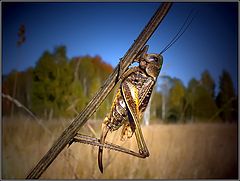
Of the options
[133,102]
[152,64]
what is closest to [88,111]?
[133,102]

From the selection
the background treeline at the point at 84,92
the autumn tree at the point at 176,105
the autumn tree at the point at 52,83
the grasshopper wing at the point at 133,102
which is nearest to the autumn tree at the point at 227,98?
the background treeline at the point at 84,92

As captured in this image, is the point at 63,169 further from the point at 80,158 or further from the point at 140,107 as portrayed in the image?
the point at 140,107

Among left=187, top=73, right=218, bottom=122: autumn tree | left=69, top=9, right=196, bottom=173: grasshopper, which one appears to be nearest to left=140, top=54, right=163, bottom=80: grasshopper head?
left=69, top=9, right=196, bottom=173: grasshopper

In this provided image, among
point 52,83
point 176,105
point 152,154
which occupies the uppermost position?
point 52,83

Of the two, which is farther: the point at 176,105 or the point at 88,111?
the point at 176,105

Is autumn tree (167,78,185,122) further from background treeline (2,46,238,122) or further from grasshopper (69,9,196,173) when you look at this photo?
grasshopper (69,9,196,173)

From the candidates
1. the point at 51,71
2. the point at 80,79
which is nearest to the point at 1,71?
the point at 51,71

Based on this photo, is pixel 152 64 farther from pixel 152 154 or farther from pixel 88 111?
pixel 152 154
